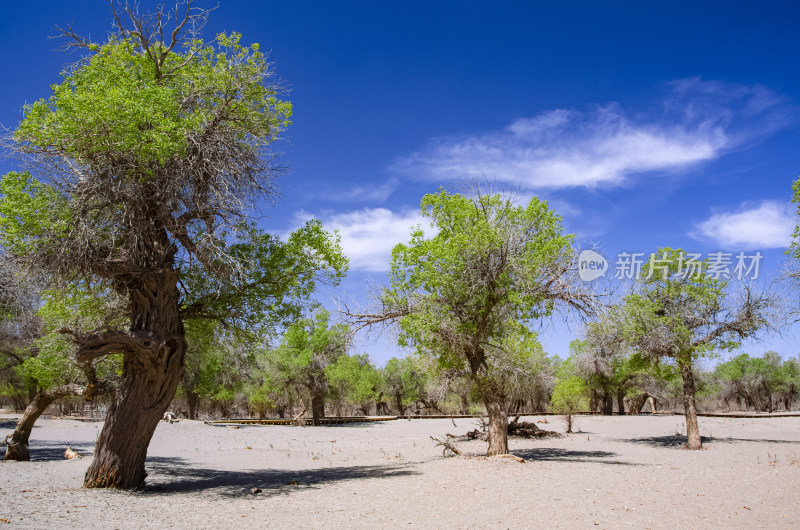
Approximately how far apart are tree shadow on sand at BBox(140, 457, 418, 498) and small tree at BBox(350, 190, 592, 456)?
11.8ft

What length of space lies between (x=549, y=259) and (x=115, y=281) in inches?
421

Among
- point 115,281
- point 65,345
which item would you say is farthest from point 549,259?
point 65,345

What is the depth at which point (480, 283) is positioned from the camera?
13820 mm

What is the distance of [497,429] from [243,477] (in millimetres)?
7257

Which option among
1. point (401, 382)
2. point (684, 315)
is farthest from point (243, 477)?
point (401, 382)

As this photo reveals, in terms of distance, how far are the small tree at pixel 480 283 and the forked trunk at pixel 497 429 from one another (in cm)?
3

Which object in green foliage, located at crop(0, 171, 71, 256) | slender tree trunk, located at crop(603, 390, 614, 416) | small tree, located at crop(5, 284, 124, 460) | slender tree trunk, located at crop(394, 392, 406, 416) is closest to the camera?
green foliage, located at crop(0, 171, 71, 256)

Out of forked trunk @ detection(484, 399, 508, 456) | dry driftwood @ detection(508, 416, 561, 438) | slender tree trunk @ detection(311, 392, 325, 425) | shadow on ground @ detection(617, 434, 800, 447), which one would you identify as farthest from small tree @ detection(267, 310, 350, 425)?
forked trunk @ detection(484, 399, 508, 456)

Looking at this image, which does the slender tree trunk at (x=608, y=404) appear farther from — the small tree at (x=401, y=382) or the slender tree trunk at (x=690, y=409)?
the slender tree trunk at (x=690, y=409)

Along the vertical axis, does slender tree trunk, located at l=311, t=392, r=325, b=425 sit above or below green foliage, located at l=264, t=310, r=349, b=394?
below

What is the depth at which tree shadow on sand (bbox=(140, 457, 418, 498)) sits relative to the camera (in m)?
10.1

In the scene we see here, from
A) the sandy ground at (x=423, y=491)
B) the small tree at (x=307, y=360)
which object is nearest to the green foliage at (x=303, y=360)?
the small tree at (x=307, y=360)

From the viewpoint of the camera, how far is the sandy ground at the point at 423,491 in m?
7.43

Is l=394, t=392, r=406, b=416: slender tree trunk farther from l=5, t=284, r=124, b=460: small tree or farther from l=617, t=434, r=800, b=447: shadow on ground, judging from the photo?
l=5, t=284, r=124, b=460: small tree
